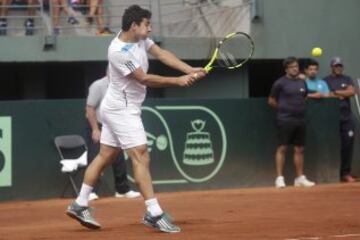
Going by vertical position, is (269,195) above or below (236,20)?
below

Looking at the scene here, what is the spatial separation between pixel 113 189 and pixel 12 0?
4948 millimetres

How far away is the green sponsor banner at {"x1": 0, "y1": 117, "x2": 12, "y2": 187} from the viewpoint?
14.2m

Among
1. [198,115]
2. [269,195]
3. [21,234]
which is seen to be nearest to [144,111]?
[198,115]

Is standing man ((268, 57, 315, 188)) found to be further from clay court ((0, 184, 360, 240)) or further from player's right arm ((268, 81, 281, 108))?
clay court ((0, 184, 360, 240))

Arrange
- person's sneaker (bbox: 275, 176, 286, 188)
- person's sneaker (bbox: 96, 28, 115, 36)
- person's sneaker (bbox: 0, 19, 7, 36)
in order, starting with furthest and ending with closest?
1. person's sneaker (bbox: 96, 28, 115, 36)
2. person's sneaker (bbox: 0, 19, 7, 36)
3. person's sneaker (bbox: 275, 176, 286, 188)

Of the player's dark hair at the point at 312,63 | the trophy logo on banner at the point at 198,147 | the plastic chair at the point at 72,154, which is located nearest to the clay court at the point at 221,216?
the plastic chair at the point at 72,154

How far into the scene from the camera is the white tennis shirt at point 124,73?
8750mm

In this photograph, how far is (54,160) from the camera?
14.7 metres

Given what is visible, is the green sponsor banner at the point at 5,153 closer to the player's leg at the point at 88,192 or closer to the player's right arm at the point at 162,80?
the player's leg at the point at 88,192

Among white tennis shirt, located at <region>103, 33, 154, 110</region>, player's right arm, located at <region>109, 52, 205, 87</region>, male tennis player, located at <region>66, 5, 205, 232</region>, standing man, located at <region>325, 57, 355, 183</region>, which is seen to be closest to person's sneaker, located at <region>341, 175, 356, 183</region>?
standing man, located at <region>325, 57, 355, 183</region>

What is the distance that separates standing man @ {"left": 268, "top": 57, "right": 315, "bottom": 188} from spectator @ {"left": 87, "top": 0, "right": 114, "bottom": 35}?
3844mm

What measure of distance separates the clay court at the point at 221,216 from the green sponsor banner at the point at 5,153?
1.48ft

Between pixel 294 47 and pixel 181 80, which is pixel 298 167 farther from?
pixel 181 80

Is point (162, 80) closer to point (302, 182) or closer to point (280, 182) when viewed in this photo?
point (280, 182)
